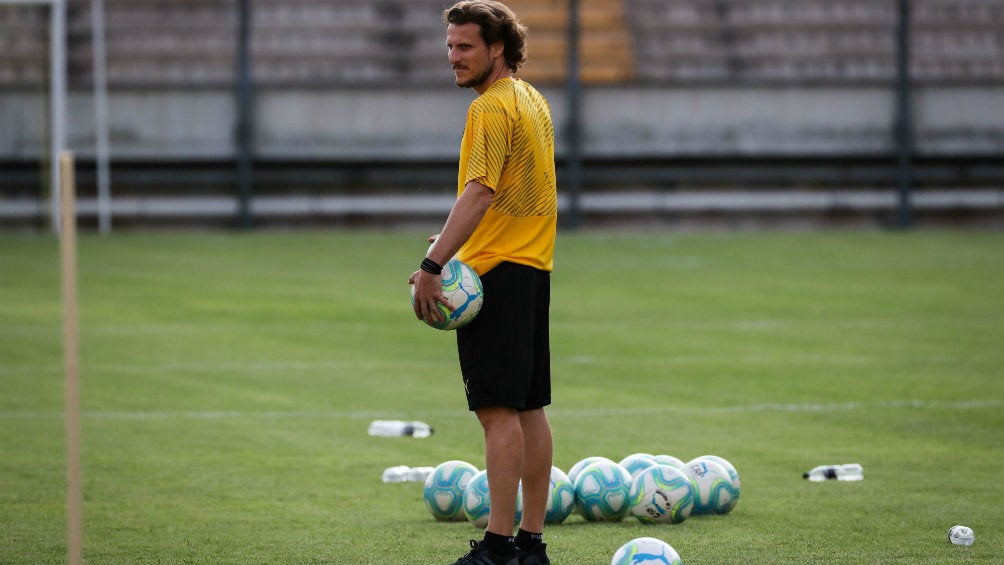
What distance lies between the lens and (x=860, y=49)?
103ft

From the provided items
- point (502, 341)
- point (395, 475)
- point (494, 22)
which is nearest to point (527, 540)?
point (502, 341)

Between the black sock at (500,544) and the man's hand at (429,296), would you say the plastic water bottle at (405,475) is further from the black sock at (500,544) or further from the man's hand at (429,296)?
the man's hand at (429,296)

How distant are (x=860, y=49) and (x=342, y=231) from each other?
11.0 m

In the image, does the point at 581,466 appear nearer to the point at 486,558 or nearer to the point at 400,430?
the point at 486,558

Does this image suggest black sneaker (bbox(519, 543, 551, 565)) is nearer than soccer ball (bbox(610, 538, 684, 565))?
No

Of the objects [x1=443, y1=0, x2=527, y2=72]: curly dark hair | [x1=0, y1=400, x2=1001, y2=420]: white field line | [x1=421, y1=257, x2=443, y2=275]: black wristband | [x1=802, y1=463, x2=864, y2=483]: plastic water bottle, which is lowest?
[x1=0, y1=400, x2=1001, y2=420]: white field line

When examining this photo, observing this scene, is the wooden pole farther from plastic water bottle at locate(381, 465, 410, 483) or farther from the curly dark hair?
plastic water bottle at locate(381, 465, 410, 483)

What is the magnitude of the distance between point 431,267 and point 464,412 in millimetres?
4554

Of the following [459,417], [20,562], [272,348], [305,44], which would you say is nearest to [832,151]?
[305,44]

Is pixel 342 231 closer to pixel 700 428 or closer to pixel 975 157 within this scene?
pixel 975 157

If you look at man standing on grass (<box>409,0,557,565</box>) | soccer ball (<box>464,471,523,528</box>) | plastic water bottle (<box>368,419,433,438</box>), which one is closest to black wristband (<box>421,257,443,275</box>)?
man standing on grass (<box>409,0,557,565</box>)

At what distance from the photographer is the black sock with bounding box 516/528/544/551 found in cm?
555

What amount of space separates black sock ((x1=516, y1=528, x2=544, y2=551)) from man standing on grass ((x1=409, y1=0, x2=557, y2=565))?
0.28ft

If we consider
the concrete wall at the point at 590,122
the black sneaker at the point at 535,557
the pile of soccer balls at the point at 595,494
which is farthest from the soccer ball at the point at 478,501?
the concrete wall at the point at 590,122
